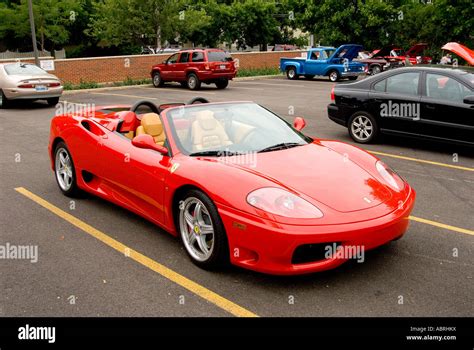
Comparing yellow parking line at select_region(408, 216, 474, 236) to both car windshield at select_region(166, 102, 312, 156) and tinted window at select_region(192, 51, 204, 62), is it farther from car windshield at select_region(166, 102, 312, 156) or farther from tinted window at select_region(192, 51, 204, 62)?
tinted window at select_region(192, 51, 204, 62)

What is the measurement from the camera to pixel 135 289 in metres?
3.89

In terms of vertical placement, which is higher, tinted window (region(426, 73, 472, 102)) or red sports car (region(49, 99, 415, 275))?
→ tinted window (region(426, 73, 472, 102))

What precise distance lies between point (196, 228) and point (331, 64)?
21.7m

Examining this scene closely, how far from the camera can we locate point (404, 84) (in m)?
8.76

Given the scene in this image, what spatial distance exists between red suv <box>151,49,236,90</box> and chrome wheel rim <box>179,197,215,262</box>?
17.1 metres

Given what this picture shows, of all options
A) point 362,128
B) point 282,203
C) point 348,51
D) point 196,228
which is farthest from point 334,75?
point 282,203

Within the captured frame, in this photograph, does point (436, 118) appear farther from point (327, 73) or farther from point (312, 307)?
point (327, 73)

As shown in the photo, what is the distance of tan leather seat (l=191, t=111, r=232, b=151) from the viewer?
468cm

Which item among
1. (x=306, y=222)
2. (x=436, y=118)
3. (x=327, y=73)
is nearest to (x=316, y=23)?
(x=327, y=73)

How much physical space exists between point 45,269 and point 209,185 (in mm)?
1619

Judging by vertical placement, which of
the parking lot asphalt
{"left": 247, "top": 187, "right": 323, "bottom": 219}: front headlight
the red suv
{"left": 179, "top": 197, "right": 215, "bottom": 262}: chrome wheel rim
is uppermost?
the red suv

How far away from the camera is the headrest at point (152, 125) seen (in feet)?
17.4

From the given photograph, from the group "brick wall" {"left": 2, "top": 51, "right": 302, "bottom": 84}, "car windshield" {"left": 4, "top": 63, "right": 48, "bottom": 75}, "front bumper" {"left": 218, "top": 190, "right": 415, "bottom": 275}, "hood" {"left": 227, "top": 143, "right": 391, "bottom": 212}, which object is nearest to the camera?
"front bumper" {"left": 218, "top": 190, "right": 415, "bottom": 275}

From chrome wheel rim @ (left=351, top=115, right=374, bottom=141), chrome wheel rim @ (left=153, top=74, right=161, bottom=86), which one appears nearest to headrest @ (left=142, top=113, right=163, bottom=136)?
chrome wheel rim @ (left=351, top=115, right=374, bottom=141)
